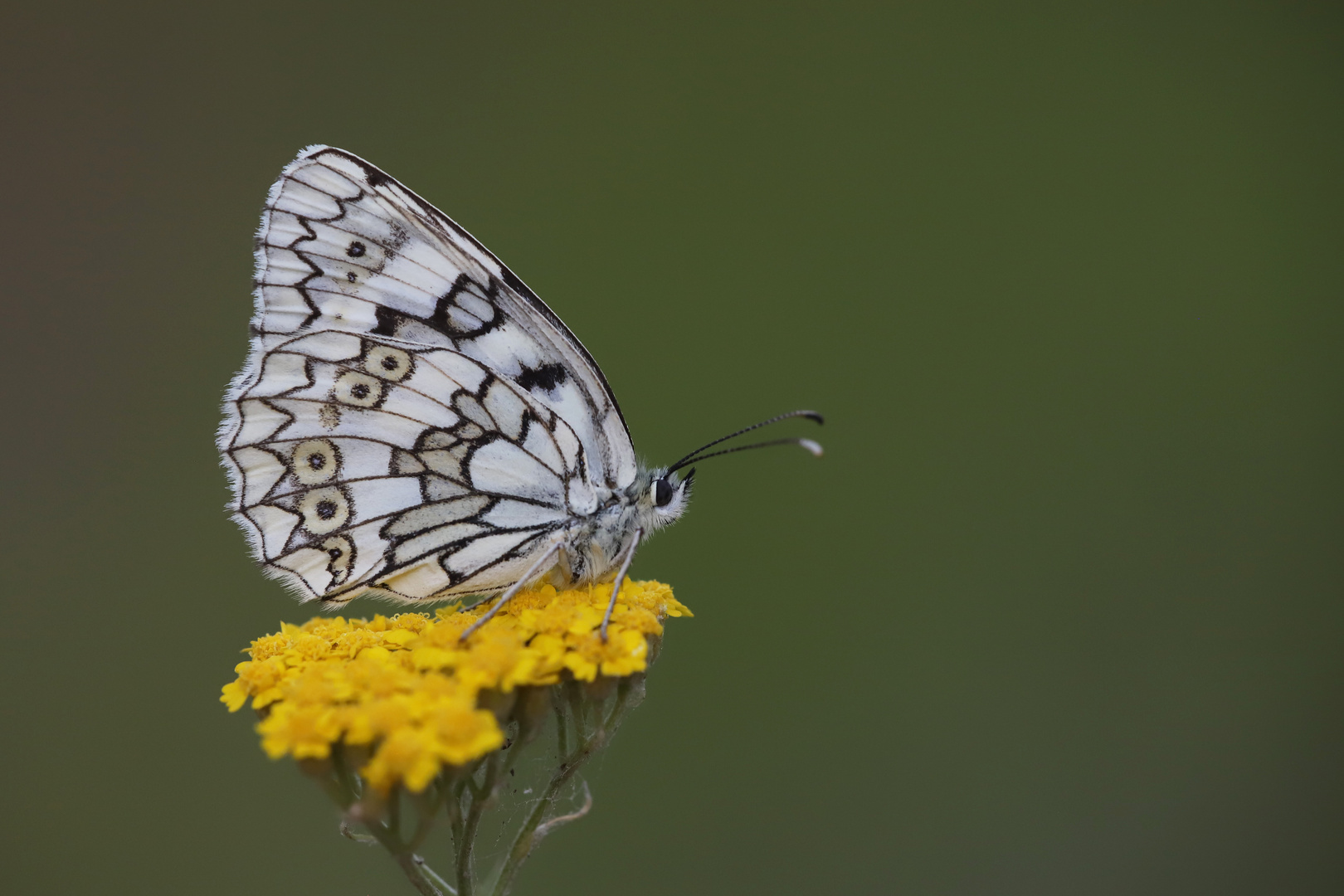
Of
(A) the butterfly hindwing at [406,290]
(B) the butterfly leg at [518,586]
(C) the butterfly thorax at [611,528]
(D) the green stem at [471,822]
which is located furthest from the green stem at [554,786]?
(A) the butterfly hindwing at [406,290]

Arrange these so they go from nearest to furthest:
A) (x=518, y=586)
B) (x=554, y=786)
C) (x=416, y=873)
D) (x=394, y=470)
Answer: (x=416, y=873) → (x=554, y=786) → (x=518, y=586) → (x=394, y=470)

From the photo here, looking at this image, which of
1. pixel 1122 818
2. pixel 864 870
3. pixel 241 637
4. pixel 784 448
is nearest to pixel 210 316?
pixel 241 637

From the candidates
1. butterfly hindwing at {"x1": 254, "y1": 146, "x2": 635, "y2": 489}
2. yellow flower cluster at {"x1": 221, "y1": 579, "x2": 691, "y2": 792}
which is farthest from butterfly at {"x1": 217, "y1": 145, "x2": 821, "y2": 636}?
yellow flower cluster at {"x1": 221, "y1": 579, "x2": 691, "y2": 792}

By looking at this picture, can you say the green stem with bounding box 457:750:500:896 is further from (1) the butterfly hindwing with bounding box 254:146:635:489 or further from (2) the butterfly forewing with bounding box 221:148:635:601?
(1) the butterfly hindwing with bounding box 254:146:635:489

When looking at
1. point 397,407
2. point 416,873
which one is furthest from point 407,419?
point 416,873

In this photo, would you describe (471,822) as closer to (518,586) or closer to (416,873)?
(416,873)
